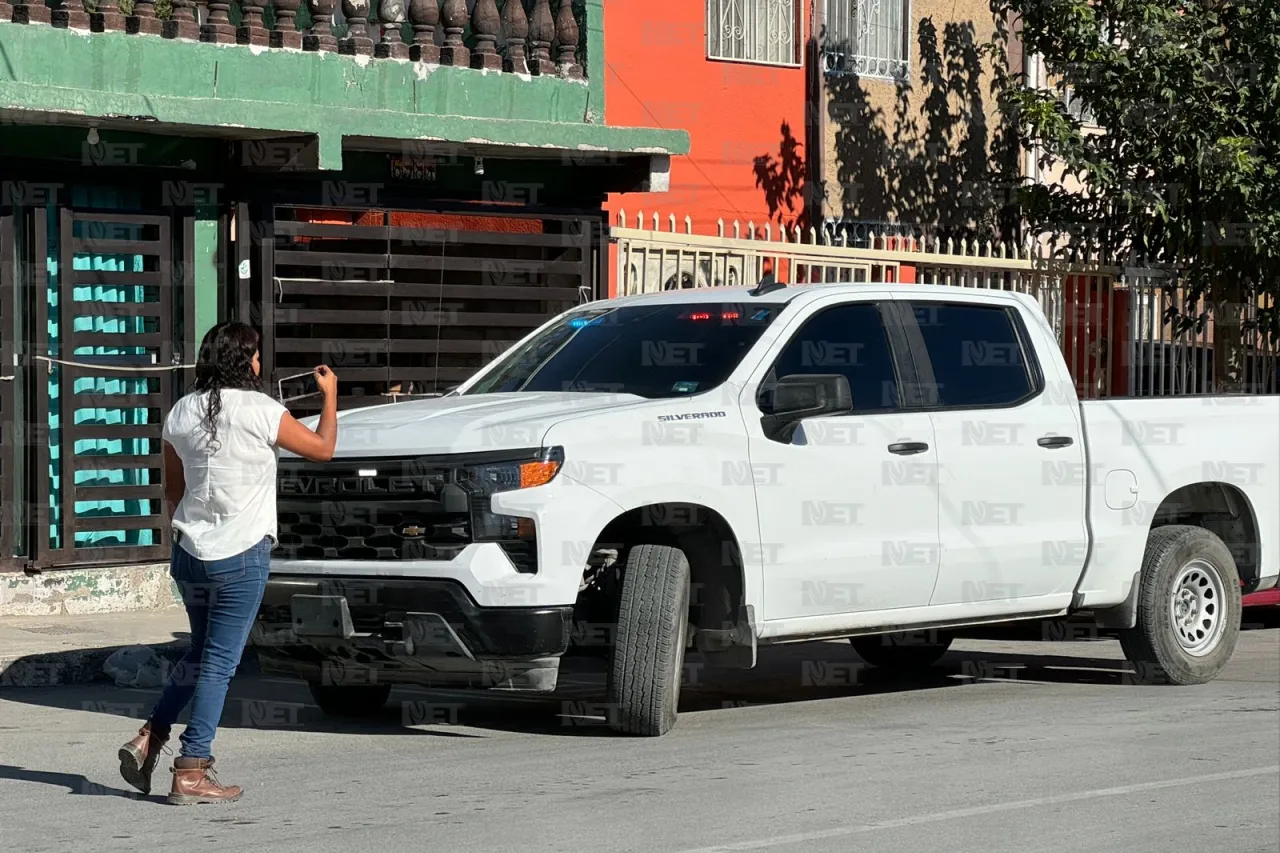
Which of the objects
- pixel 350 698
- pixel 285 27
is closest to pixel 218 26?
pixel 285 27

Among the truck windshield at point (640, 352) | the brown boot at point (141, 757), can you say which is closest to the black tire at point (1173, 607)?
the truck windshield at point (640, 352)

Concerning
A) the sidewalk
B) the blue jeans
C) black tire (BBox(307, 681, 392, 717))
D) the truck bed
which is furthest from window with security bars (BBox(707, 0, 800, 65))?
the blue jeans

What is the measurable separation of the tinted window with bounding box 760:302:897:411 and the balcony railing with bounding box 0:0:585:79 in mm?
5955

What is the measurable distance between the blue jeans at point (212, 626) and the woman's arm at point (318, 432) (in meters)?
0.35

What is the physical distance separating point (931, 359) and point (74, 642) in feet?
16.4

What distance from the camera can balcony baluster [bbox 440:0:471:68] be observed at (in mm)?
15305

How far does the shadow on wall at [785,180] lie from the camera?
2017 cm

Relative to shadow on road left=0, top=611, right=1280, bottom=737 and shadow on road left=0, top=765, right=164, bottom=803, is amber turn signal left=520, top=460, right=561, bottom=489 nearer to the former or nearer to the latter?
shadow on road left=0, top=611, right=1280, bottom=737

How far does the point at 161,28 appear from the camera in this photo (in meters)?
13.7

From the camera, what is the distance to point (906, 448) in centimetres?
953

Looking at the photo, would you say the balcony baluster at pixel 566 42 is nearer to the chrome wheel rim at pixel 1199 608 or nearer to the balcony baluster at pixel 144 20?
the balcony baluster at pixel 144 20

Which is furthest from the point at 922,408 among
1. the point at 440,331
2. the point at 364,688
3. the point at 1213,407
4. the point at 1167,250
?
the point at 1167,250

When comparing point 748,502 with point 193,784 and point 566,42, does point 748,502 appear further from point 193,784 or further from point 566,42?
point 566,42

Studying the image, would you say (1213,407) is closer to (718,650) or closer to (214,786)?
(718,650)
